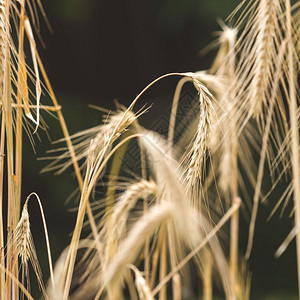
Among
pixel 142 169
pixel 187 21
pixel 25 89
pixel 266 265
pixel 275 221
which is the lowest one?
pixel 266 265

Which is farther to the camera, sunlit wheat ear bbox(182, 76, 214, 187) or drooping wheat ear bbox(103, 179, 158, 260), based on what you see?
drooping wheat ear bbox(103, 179, 158, 260)

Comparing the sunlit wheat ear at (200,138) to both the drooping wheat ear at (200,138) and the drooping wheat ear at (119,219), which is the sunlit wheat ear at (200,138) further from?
the drooping wheat ear at (119,219)

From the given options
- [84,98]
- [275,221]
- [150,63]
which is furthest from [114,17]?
[275,221]

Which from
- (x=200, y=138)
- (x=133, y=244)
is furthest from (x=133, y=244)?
(x=200, y=138)

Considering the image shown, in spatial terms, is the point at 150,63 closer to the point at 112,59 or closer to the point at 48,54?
the point at 112,59

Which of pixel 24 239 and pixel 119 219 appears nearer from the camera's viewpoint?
pixel 24 239

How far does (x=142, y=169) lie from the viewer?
662 mm

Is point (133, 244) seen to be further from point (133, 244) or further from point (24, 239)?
point (24, 239)

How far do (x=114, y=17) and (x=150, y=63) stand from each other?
1.21 feet

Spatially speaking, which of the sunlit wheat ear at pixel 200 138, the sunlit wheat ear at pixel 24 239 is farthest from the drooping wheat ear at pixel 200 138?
the sunlit wheat ear at pixel 24 239

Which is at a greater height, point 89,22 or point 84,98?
point 89,22

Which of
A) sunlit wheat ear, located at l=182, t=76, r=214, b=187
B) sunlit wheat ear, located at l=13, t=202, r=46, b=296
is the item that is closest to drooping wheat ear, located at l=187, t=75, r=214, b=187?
sunlit wheat ear, located at l=182, t=76, r=214, b=187

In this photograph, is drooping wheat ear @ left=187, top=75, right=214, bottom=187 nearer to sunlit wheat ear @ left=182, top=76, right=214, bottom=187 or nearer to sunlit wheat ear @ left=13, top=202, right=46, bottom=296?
sunlit wheat ear @ left=182, top=76, right=214, bottom=187

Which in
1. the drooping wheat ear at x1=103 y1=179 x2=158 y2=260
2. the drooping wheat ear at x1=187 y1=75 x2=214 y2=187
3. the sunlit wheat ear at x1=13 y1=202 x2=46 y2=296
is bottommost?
the drooping wheat ear at x1=103 y1=179 x2=158 y2=260
